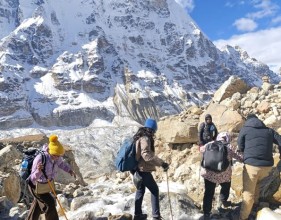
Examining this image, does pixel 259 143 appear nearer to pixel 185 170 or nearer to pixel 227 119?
pixel 185 170

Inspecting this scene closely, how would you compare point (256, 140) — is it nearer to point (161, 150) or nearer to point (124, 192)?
point (124, 192)

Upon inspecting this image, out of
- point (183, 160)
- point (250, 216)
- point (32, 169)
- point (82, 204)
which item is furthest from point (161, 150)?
point (32, 169)

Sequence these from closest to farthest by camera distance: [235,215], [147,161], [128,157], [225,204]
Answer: [147,161] < [128,157] < [235,215] < [225,204]

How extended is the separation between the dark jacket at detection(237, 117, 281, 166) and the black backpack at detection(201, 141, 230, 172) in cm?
46

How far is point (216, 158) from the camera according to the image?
835cm

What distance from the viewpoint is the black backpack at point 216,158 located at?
8320 mm

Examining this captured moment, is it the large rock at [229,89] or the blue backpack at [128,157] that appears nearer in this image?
the blue backpack at [128,157]

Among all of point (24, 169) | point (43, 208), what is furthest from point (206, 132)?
point (24, 169)

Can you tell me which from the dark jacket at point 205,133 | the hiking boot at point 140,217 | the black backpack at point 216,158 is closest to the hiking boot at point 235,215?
the black backpack at point 216,158

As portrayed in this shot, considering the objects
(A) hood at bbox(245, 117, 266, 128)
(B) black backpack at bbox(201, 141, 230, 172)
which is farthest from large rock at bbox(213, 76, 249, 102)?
(B) black backpack at bbox(201, 141, 230, 172)

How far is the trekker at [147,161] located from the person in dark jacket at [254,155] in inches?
66.1

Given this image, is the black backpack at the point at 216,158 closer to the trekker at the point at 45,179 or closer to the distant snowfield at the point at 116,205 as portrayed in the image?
the distant snowfield at the point at 116,205

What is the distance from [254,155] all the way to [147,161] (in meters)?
2.17

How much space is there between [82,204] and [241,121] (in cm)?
659
